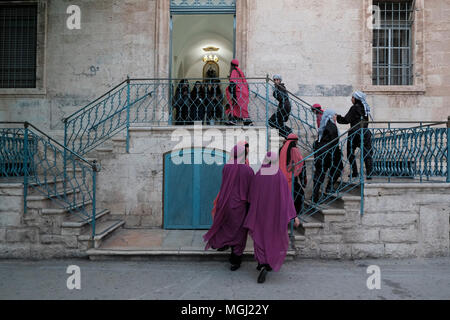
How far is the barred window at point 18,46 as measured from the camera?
27.4 feet

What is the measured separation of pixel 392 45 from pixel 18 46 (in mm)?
9674

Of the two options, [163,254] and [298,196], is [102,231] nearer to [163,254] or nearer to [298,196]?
[163,254]

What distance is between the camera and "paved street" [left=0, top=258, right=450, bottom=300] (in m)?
4.04

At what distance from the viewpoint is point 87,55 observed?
8023 millimetres

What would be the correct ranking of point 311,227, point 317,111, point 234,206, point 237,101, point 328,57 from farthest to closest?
1. point 328,57
2. point 317,111
3. point 237,101
4. point 311,227
5. point 234,206

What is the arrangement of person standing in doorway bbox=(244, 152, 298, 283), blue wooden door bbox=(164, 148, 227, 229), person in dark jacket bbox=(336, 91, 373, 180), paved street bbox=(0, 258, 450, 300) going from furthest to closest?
blue wooden door bbox=(164, 148, 227, 229) < person in dark jacket bbox=(336, 91, 373, 180) < person standing in doorway bbox=(244, 152, 298, 283) < paved street bbox=(0, 258, 450, 300)

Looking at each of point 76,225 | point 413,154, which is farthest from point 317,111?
point 76,225

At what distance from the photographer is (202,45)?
1350 cm

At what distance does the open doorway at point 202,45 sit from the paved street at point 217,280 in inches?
275

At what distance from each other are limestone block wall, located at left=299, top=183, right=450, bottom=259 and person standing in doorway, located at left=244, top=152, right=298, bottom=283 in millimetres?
1057

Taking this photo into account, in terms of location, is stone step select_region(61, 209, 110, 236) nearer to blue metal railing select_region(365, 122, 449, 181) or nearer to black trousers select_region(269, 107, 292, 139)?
black trousers select_region(269, 107, 292, 139)

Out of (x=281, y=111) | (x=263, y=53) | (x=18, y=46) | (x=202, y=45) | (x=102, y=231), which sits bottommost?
(x=102, y=231)

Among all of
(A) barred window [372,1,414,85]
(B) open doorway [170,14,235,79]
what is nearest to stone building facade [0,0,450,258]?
(A) barred window [372,1,414,85]
